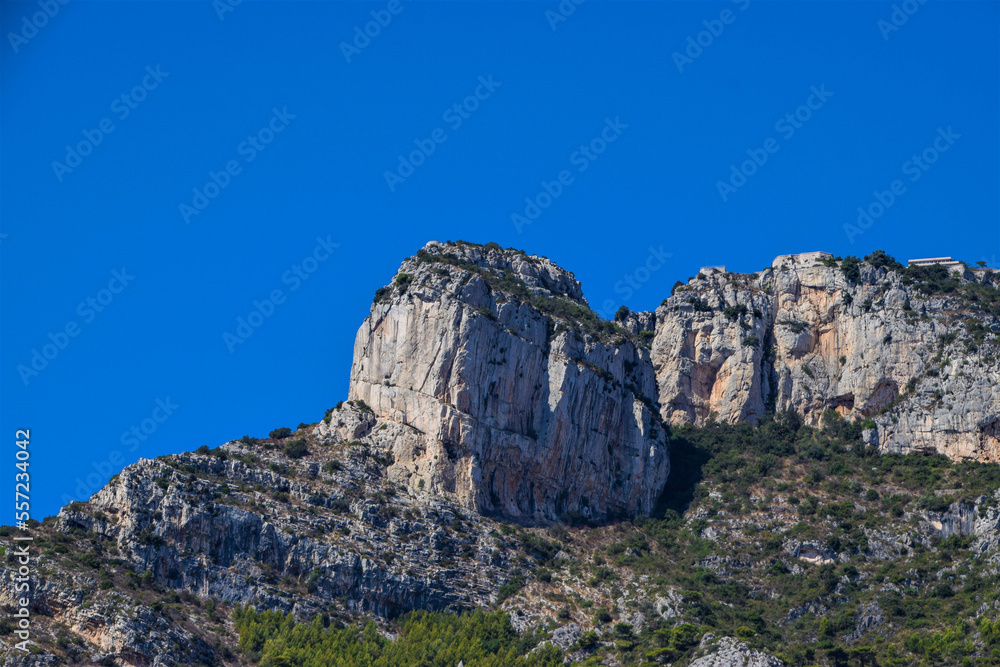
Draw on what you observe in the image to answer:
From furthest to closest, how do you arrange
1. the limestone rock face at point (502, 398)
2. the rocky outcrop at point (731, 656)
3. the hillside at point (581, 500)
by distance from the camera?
1. the limestone rock face at point (502, 398)
2. the hillside at point (581, 500)
3. the rocky outcrop at point (731, 656)

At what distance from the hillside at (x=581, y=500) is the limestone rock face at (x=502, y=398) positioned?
0.70 feet

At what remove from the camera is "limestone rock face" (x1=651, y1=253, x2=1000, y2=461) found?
150 meters

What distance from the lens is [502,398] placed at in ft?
470

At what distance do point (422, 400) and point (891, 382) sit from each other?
40444 millimetres

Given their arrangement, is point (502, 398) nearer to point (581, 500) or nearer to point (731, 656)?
point (581, 500)

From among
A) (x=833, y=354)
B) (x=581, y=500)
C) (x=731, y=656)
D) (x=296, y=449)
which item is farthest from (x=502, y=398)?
(x=833, y=354)

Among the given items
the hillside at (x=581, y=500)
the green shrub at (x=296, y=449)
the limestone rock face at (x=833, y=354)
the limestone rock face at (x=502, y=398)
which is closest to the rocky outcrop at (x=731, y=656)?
the hillside at (x=581, y=500)

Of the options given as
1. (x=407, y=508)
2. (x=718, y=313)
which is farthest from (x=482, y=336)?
(x=718, y=313)

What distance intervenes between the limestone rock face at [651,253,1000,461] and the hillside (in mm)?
226

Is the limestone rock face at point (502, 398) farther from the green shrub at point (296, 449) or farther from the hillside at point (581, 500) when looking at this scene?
the green shrub at point (296, 449)

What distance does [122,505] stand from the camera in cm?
13000

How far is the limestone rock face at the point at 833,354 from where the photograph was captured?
150 m

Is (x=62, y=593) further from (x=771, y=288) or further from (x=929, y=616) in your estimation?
(x=771, y=288)

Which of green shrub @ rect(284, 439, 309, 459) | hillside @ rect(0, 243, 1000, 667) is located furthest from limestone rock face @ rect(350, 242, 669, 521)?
green shrub @ rect(284, 439, 309, 459)
